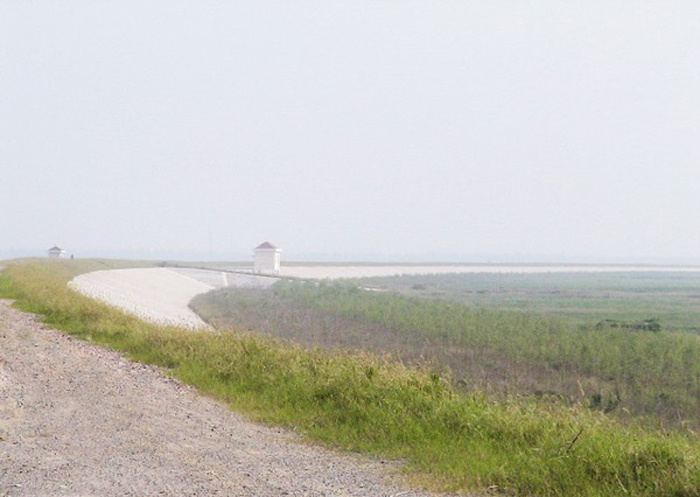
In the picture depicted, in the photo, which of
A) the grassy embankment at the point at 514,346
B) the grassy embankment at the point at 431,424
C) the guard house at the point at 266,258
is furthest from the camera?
the guard house at the point at 266,258

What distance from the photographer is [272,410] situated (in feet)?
36.0

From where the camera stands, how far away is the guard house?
77.0m

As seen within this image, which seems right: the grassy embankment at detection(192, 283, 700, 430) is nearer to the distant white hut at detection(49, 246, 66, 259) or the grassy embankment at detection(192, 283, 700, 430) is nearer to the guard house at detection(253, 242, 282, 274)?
the guard house at detection(253, 242, 282, 274)

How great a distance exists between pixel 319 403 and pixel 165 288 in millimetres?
44215

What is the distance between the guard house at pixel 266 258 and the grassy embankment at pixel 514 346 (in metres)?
33.9

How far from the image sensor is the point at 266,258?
7762cm

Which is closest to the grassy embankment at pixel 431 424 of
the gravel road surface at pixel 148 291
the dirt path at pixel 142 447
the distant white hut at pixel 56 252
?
the dirt path at pixel 142 447

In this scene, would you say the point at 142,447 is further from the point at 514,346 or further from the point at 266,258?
the point at 266,258

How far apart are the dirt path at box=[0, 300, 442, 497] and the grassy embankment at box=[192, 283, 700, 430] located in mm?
4229

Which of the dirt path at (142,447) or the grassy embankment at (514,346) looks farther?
the grassy embankment at (514,346)

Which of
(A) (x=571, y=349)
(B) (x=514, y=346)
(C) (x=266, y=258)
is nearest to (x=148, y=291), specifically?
(C) (x=266, y=258)

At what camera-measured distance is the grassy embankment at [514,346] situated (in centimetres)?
1725

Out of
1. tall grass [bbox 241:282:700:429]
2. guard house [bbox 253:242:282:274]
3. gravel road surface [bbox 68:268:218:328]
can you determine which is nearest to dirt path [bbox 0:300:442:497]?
tall grass [bbox 241:282:700:429]

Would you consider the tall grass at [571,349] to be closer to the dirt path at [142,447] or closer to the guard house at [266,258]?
the dirt path at [142,447]
